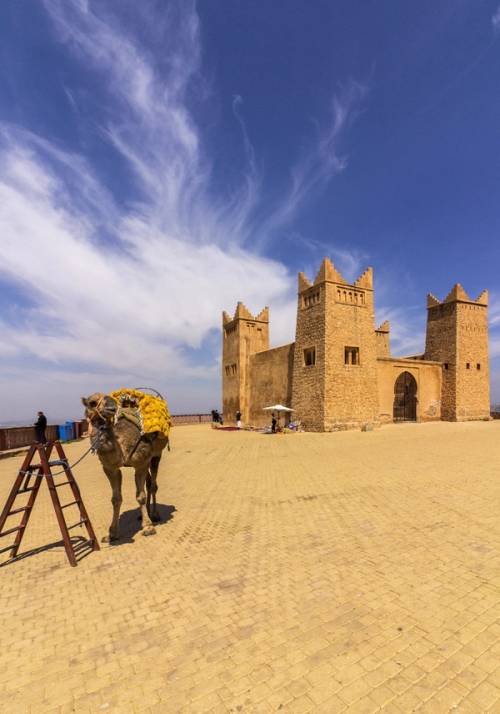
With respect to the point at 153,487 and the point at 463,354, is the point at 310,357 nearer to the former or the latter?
the point at 463,354

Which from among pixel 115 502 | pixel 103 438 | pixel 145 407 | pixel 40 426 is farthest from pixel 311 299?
pixel 115 502

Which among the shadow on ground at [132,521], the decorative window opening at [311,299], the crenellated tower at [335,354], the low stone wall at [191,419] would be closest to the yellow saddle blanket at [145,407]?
the shadow on ground at [132,521]

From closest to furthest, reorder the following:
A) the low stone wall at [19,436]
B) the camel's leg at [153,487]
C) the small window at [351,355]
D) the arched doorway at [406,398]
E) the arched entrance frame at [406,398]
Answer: the camel's leg at [153,487] < the low stone wall at [19,436] < the small window at [351,355] < the arched entrance frame at [406,398] < the arched doorway at [406,398]

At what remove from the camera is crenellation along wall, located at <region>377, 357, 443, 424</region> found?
2456 centimetres

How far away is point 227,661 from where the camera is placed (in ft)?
10.4

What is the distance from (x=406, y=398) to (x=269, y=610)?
28143 millimetres

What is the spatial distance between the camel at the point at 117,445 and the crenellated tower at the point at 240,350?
2460 centimetres

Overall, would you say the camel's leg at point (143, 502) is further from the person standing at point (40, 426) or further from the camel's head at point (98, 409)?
the person standing at point (40, 426)

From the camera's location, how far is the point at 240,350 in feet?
104

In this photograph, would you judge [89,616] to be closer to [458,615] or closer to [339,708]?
[339,708]

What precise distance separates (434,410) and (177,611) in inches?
1105

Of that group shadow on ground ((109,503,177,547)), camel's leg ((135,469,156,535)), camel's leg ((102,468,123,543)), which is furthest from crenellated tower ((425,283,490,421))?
camel's leg ((102,468,123,543))

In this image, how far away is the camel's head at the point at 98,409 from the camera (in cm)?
588

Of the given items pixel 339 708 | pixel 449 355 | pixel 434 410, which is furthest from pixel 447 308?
pixel 339 708
